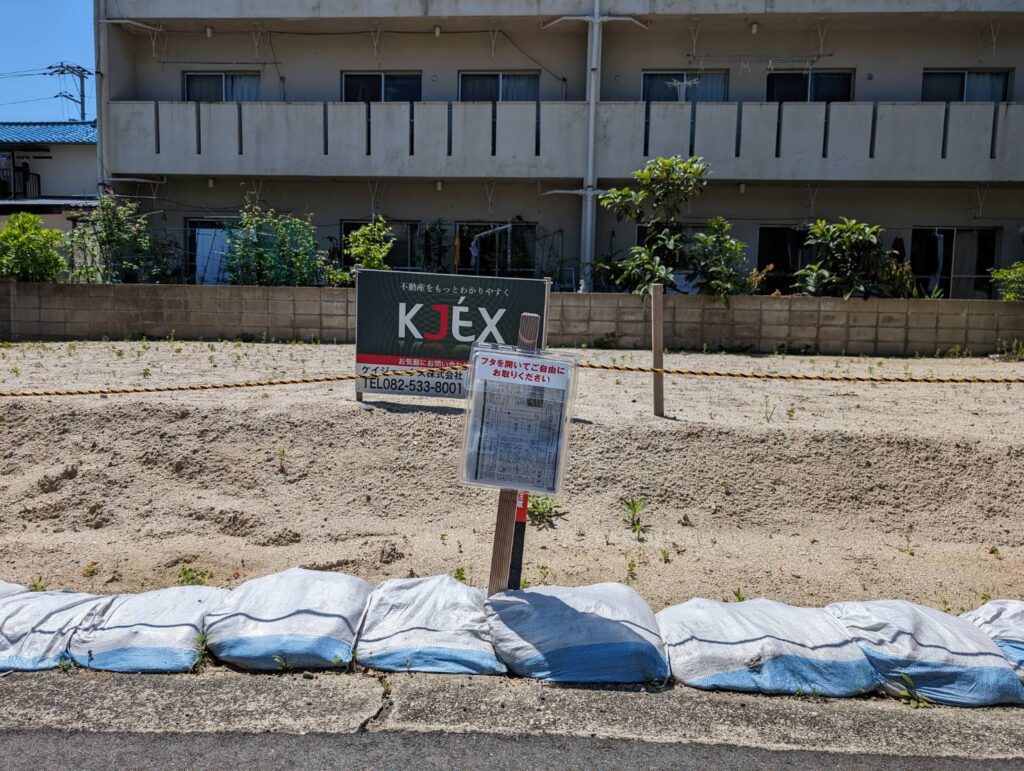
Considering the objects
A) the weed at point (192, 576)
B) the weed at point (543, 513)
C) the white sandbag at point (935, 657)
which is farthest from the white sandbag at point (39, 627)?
the white sandbag at point (935, 657)

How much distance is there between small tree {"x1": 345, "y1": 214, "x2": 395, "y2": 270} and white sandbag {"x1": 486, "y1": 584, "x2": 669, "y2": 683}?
396 inches

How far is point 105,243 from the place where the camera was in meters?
14.0

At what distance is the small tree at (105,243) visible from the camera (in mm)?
13945

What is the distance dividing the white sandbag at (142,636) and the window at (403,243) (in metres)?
12.7

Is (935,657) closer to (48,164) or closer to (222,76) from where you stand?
(222,76)

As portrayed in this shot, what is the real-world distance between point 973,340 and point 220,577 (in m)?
11.0

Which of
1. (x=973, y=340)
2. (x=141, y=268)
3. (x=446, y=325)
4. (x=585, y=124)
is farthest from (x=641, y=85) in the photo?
(x=446, y=325)

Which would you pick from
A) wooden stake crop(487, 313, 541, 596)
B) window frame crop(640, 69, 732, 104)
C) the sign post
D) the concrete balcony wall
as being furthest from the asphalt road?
window frame crop(640, 69, 732, 104)

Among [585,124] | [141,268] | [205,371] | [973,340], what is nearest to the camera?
[205,371]

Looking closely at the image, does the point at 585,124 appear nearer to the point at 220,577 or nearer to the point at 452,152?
the point at 452,152

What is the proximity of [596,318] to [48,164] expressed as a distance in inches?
677

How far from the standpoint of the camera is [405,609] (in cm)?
418

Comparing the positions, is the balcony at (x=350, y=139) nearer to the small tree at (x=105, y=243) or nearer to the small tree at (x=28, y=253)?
the small tree at (x=105, y=243)

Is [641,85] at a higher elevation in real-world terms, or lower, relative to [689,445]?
higher
